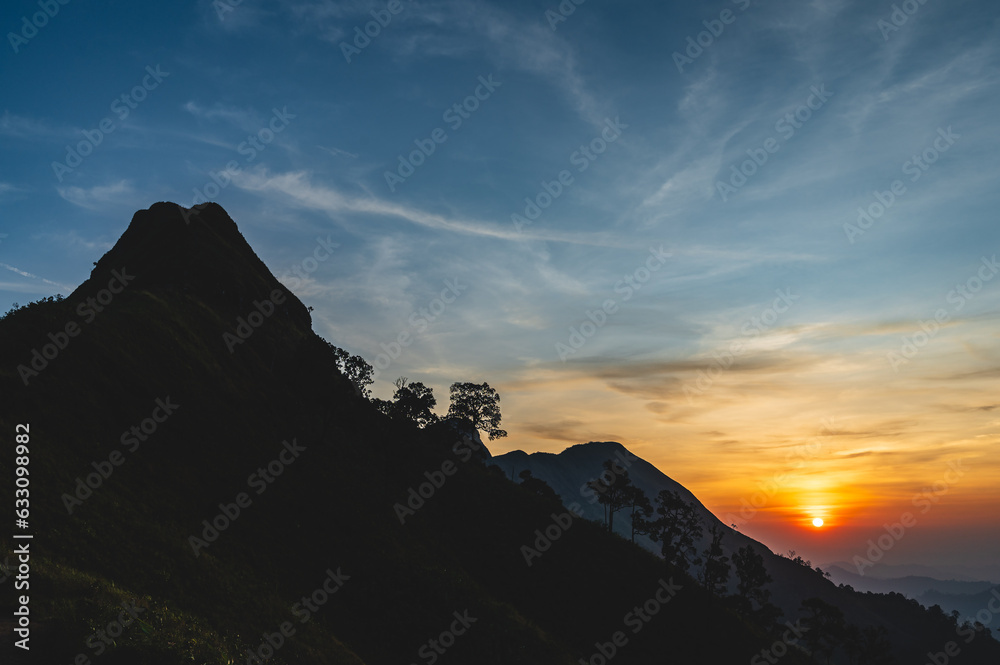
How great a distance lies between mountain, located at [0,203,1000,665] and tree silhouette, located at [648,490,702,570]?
3668 mm

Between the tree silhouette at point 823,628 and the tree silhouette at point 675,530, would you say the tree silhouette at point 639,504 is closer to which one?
the tree silhouette at point 675,530

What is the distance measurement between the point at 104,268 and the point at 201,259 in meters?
34.0

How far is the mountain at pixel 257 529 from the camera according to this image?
29.8 meters

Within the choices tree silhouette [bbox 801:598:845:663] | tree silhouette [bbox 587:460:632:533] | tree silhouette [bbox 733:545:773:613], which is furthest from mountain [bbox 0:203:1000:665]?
tree silhouette [bbox 733:545:773:613]

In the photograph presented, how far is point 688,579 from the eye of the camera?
7875 cm

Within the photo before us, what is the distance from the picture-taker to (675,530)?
83.5m

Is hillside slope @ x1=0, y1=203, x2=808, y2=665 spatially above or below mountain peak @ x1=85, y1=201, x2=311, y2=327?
below

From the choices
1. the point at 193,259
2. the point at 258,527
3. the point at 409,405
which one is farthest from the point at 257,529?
the point at 193,259

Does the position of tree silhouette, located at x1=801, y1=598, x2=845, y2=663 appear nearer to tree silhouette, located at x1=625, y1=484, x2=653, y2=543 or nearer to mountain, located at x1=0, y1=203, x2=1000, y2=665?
mountain, located at x1=0, y1=203, x2=1000, y2=665

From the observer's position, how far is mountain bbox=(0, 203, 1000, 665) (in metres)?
29.8

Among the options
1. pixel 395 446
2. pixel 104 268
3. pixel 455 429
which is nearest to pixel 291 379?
pixel 395 446

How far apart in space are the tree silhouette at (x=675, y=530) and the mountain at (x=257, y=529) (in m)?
3.67

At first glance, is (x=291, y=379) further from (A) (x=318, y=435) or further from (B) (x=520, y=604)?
(B) (x=520, y=604)

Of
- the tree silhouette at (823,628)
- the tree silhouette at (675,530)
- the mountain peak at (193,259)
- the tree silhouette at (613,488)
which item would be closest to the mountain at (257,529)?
the mountain peak at (193,259)
